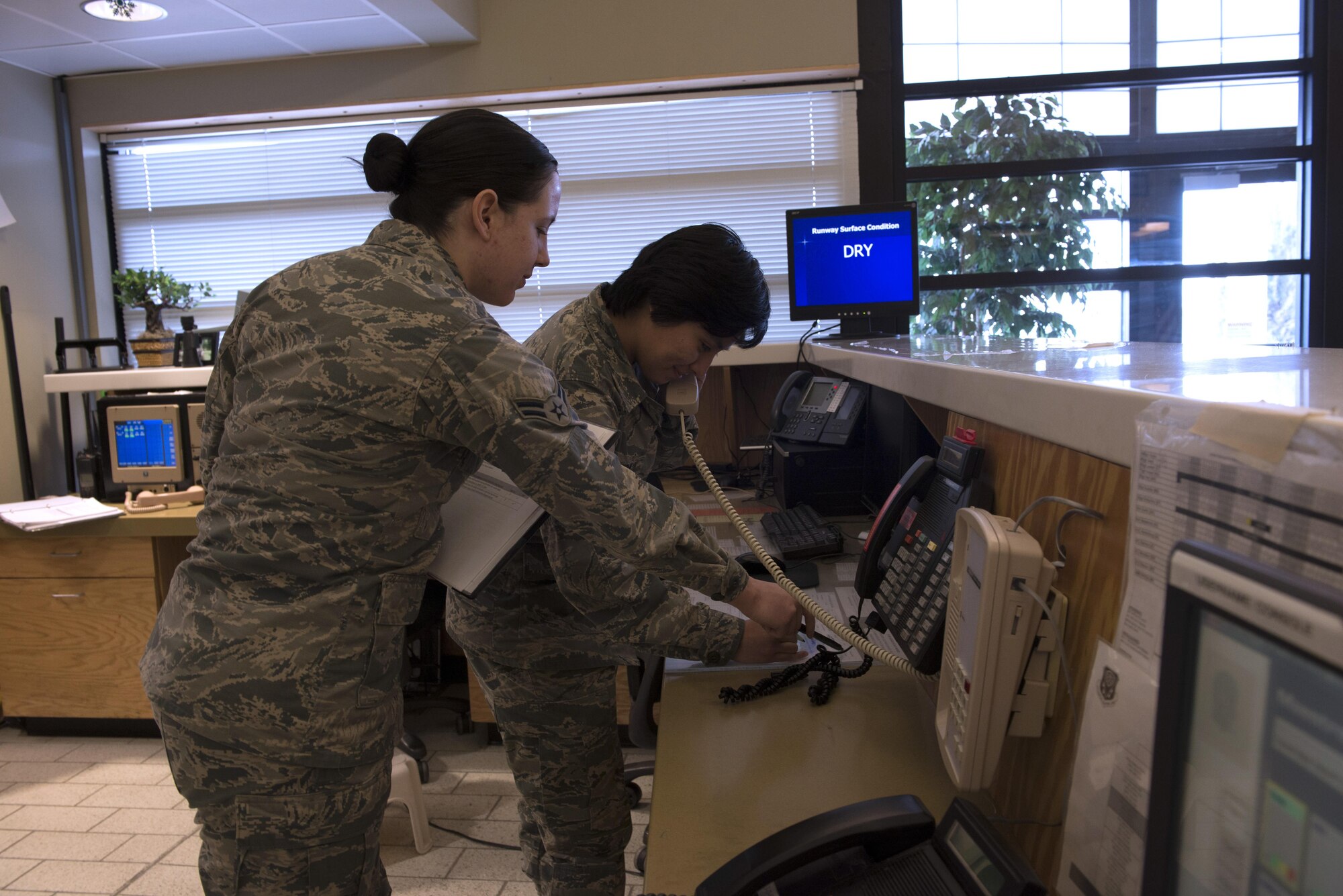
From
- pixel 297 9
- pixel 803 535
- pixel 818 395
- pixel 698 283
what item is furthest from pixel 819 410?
pixel 297 9

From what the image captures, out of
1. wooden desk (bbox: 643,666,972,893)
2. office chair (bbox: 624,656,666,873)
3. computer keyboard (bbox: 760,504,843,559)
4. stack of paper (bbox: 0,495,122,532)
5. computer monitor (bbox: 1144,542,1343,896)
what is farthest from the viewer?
stack of paper (bbox: 0,495,122,532)

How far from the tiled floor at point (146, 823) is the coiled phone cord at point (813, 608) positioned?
0.95 metres

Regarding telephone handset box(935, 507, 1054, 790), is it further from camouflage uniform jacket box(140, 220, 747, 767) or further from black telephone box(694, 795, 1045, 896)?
camouflage uniform jacket box(140, 220, 747, 767)

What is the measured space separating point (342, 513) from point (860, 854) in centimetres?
67

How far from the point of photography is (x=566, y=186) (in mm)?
3631

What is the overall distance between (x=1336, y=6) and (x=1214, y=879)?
424cm

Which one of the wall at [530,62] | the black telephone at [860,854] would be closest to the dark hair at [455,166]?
the black telephone at [860,854]

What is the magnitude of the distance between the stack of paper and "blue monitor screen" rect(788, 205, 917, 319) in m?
2.36

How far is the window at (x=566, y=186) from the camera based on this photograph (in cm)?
353

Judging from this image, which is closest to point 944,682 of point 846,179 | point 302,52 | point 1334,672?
point 1334,672

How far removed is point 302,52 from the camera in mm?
3490

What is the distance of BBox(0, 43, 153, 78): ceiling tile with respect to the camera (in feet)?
10.8

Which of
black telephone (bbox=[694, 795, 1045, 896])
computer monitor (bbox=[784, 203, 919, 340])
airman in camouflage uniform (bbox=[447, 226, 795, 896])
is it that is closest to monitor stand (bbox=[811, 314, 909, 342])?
computer monitor (bbox=[784, 203, 919, 340])

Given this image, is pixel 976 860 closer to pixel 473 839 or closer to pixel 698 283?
pixel 698 283
